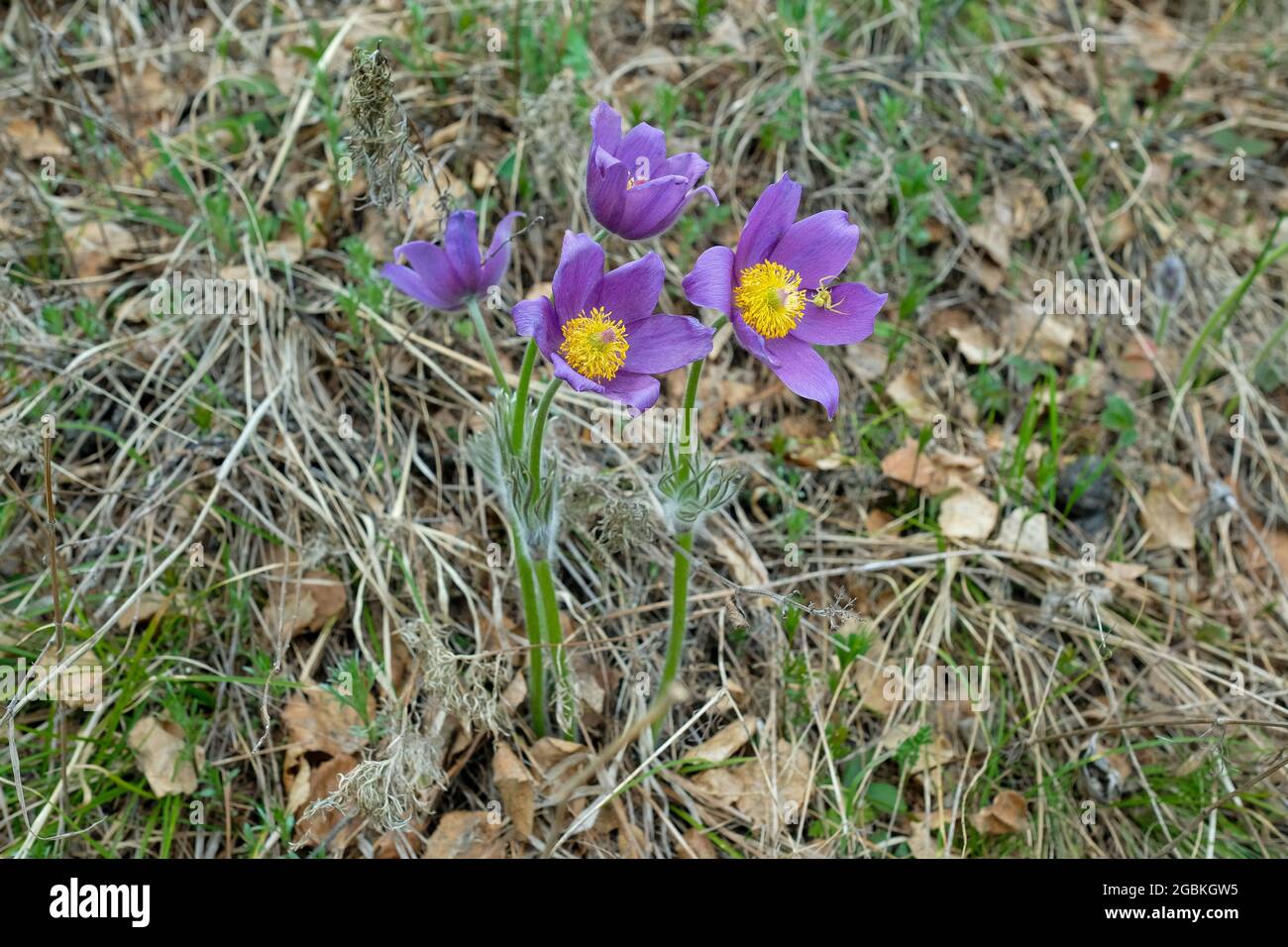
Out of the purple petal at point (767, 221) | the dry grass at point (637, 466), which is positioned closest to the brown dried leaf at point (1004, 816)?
the dry grass at point (637, 466)

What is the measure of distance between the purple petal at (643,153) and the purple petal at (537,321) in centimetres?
34

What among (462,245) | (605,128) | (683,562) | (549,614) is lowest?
(549,614)

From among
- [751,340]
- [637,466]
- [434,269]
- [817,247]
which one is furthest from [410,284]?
[637,466]

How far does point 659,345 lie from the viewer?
6.79ft

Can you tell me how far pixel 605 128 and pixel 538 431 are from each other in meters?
0.61

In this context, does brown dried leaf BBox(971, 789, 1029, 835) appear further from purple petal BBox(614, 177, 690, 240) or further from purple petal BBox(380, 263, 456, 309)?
purple petal BBox(380, 263, 456, 309)

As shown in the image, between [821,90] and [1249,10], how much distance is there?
2.24m

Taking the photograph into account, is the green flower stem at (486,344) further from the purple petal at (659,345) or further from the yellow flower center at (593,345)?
the purple petal at (659,345)

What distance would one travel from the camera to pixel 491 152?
3.52 metres

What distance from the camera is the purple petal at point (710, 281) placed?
1.89 m

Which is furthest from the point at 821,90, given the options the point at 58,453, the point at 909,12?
the point at 58,453

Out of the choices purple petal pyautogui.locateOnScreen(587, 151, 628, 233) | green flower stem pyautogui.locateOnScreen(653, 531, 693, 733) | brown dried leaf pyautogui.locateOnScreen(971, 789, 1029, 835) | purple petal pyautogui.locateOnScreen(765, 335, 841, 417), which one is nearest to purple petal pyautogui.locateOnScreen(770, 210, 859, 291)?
purple petal pyautogui.locateOnScreen(765, 335, 841, 417)

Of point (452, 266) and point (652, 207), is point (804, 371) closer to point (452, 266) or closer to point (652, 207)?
point (652, 207)
